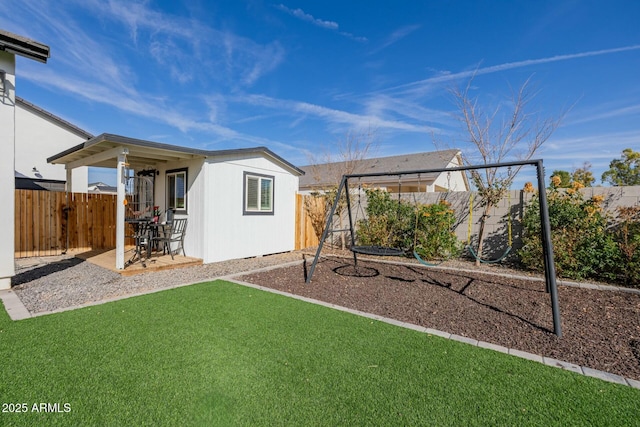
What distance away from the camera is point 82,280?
17.6 feet

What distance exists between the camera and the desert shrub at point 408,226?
7.79m

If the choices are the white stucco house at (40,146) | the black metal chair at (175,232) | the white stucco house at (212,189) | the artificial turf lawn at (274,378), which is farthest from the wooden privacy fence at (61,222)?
the artificial turf lawn at (274,378)

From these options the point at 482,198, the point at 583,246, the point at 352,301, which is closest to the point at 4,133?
the point at 352,301

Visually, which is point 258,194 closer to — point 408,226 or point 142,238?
point 142,238

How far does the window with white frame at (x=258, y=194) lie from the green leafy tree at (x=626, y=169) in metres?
23.1

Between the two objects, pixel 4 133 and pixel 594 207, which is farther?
pixel 594 207

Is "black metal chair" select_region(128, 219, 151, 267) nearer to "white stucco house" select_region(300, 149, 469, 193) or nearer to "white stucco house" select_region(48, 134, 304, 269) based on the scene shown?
"white stucco house" select_region(48, 134, 304, 269)

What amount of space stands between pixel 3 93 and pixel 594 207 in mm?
10425

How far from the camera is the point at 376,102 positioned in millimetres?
12680

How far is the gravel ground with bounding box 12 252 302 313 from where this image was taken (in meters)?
4.30

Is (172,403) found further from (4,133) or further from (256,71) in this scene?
(256,71)

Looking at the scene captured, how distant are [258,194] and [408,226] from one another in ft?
14.1

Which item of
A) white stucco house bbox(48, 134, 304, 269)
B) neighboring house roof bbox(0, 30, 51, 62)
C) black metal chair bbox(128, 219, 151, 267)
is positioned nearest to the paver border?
white stucco house bbox(48, 134, 304, 269)

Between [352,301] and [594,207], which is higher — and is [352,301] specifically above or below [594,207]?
below
